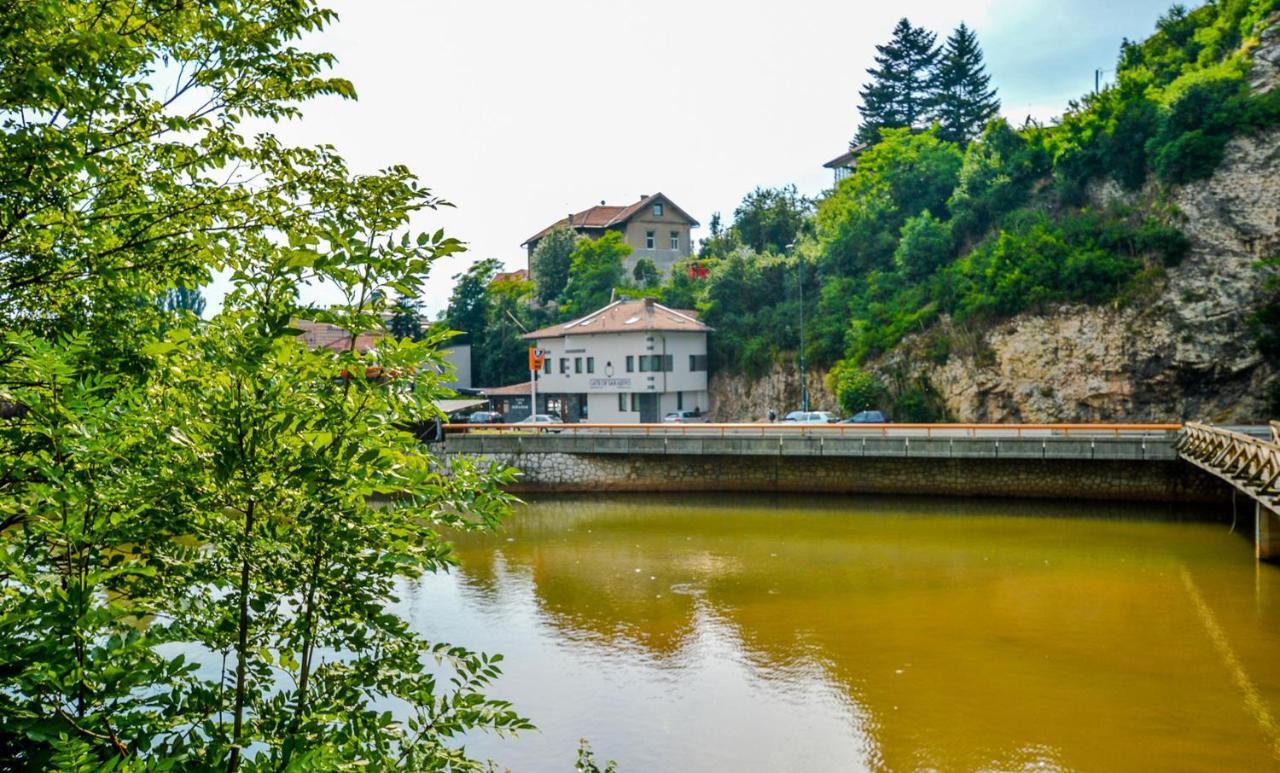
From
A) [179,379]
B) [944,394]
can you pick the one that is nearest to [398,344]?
[179,379]

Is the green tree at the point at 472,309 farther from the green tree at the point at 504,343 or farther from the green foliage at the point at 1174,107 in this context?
the green foliage at the point at 1174,107

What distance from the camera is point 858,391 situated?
42688mm

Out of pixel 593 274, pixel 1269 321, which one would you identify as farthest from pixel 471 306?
pixel 1269 321

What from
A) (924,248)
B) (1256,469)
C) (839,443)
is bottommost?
(1256,469)

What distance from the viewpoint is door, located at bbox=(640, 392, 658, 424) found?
5062 centimetres

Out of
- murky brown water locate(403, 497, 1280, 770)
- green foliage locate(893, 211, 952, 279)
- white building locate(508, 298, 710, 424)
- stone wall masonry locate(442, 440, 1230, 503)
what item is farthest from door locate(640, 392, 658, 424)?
murky brown water locate(403, 497, 1280, 770)

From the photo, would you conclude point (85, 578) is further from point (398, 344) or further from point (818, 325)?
point (818, 325)

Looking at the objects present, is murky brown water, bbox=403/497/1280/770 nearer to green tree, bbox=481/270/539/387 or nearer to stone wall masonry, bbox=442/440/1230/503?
stone wall masonry, bbox=442/440/1230/503

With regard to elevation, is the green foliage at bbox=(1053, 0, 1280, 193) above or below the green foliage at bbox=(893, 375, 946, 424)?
above

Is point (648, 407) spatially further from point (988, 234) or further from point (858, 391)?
point (988, 234)

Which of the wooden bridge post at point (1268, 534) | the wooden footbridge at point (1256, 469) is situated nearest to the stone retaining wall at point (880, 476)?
the wooden footbridge at point (1256, 469)

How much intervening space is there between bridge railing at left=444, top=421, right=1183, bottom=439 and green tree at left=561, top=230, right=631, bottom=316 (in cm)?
2318

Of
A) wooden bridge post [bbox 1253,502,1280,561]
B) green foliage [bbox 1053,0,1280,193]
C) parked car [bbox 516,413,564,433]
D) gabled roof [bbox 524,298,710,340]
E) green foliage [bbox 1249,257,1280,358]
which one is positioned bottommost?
wooden bridge post [bbox 1253,502,1280,561]

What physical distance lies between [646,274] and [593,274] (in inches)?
181
